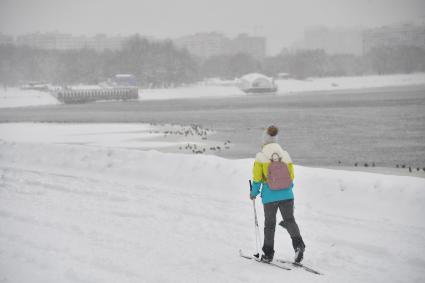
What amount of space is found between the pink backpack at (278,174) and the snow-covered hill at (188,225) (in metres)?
1.19

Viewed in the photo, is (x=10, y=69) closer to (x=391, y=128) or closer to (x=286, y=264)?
(x=391, y=128)

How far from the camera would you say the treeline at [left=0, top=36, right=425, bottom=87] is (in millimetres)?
138125

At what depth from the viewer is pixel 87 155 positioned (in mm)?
17906

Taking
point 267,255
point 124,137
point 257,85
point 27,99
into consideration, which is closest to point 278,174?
point 267,255

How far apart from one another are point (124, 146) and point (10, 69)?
135138 millimetres

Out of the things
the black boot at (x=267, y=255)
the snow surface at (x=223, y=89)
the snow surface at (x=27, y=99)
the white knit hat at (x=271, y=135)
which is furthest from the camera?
the snow surface at (x=223, y=89)

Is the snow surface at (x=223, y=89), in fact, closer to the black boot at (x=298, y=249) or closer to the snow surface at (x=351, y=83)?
the snow surface at (x=351, y=83)

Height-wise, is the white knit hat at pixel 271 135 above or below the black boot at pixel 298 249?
above

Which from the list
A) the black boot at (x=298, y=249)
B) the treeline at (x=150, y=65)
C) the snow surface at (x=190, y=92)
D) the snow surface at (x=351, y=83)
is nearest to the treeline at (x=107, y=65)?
the treeline at (x=150, y=65)

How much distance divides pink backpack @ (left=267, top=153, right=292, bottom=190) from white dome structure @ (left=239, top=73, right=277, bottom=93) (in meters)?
120

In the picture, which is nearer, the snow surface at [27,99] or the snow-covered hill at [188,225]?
the snow-covered hill at [188,225]

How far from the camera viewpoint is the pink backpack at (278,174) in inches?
314

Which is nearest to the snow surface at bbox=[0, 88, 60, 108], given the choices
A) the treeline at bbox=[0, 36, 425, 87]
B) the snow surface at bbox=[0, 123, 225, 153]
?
the treeline at bbox=[0, 36, 425, 87]

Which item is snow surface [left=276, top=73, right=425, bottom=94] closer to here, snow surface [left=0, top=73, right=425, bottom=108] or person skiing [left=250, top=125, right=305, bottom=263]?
snow surface [left=0, top=73, right=425, bottom=108]
